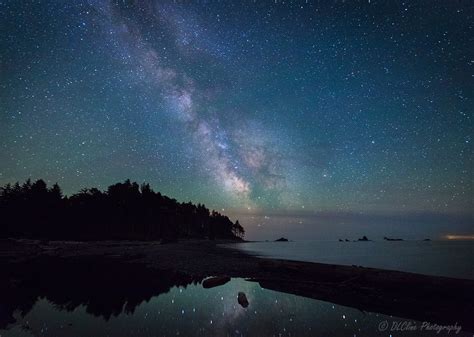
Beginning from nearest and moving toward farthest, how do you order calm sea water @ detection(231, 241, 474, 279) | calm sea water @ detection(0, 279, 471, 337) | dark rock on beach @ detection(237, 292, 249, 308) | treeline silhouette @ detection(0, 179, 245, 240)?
1. calm sea water @ detection(0, 279, 471, 337)
2. dark rock on beach @ detection(237, 292, 249, 308)
3. calm sea water @ detection(231, 241, 474, 279)
4. treeline silhouette @ detection(0, 179, 245, 240)

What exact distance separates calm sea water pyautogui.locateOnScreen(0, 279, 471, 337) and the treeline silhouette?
204 feet

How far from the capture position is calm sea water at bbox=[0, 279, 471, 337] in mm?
13156

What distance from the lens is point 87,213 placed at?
8475cm

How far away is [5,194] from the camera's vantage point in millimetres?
74688

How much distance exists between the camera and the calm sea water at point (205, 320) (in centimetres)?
1316

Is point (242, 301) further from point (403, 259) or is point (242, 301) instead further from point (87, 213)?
point (87, 213)

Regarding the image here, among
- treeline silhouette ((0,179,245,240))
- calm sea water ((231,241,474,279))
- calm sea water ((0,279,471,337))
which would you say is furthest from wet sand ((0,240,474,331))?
treeline silhouette ((0,179,245,240))

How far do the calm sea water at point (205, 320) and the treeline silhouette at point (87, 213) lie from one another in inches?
2453

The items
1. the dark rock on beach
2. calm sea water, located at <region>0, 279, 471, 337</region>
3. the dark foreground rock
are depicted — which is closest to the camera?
calm sea water, located at <region>0, 279, 471, 337</region>

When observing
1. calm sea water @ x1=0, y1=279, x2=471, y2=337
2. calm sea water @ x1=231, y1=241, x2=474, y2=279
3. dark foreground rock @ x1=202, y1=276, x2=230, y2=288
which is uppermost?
calm sea water @ x1=231, y1=241, x2=474, y2=279

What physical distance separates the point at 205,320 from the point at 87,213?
81.3 metres

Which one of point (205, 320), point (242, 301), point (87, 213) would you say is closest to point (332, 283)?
point (242, 301)

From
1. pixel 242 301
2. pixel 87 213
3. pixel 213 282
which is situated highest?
pixel 87 213

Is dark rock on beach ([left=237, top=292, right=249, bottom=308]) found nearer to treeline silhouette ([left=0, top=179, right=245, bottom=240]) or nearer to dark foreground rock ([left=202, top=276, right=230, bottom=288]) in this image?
dark foreground rock ([left=202, top=276, right=230, bottom=288])
